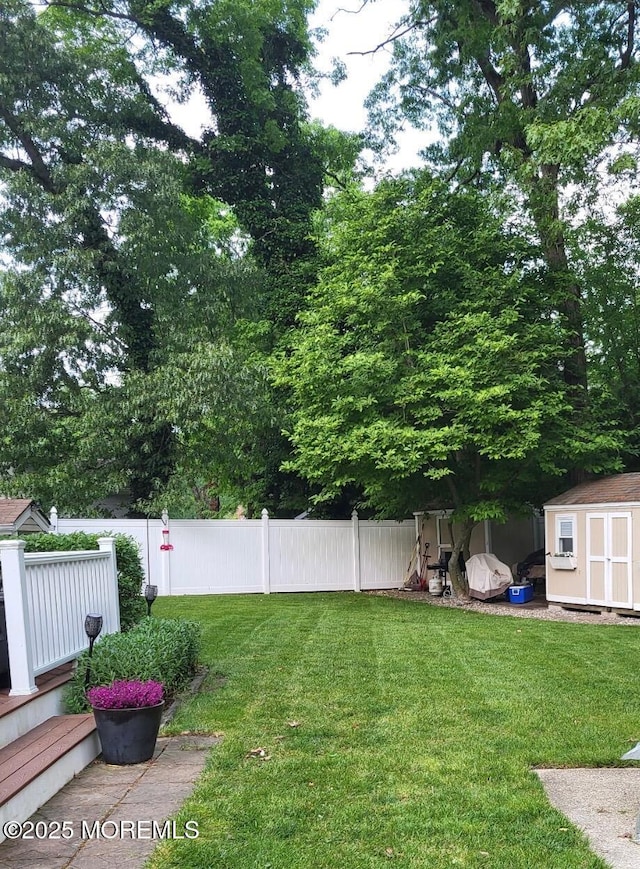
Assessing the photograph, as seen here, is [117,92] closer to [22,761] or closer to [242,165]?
[242,165]

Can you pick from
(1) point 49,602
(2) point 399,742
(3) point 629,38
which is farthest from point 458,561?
(3) point 629,38

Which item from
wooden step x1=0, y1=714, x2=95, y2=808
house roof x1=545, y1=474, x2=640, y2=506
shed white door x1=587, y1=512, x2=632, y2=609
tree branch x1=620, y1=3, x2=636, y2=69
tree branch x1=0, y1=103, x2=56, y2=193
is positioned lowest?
shed white door x1=587, y1=512, x2=632, y2=609

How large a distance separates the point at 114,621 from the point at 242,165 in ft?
48.3

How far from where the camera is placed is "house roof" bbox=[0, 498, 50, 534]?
35.9 feet

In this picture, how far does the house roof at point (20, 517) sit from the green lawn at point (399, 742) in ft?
15.3

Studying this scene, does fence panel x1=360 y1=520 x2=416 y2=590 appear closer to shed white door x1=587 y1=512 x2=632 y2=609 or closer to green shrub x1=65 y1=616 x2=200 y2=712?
shed white door x1=587 y1=512 x2=632 y2=609

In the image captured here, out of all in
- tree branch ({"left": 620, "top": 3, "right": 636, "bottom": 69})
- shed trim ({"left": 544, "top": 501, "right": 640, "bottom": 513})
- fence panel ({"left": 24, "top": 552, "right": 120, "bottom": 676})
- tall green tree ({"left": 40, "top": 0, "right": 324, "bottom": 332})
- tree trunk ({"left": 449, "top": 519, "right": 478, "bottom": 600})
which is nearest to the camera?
fence panel ({"left": 24, "top": 552, "right": 120, "bottom": 676})

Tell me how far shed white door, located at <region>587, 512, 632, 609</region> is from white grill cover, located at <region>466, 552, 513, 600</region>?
6.33ft

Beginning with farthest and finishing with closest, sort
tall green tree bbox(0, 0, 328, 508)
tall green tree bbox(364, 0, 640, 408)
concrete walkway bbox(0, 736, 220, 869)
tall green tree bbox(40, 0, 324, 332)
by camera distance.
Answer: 1. tall green tree bbox(40, 0, 324, 332)
2. tall green tree bbox(0, 0, 328, 508)
3. tall green tree bbox(364, 0, 640, 408)
4. concrete walkway bbox(0, 736, 220, 869)

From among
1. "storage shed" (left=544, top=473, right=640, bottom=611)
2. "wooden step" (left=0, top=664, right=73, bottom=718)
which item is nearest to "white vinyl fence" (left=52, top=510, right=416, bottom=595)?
"storage shed" (left=544, top=473, right=640, bottom=611)

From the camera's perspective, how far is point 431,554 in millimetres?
15406

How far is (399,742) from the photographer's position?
4.34m

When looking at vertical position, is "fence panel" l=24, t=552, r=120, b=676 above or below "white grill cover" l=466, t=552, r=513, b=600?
above

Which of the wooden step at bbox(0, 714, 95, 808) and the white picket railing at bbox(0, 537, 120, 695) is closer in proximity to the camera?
the wooden step at bbox(0, 714, 95, 808)
